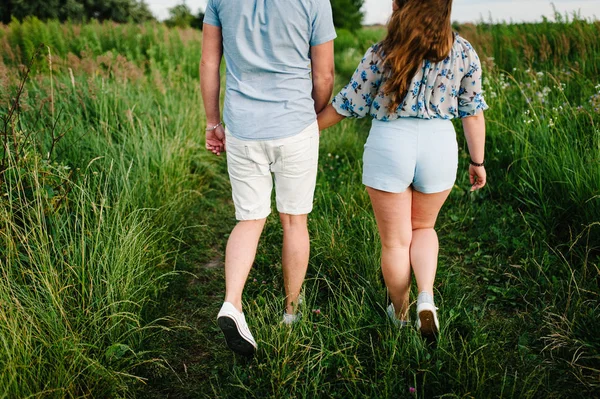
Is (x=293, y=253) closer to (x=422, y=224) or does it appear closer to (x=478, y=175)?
(x=422, y=224)

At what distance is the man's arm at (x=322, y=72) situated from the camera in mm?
2418

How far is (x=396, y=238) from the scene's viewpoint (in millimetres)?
2533

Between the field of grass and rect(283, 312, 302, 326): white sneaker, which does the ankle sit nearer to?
the field of grass

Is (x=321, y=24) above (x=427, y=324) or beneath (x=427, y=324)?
above

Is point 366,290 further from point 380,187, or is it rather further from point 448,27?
point 448,27

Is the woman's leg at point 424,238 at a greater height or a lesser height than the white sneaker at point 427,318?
greater

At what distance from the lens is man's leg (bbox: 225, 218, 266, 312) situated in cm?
258

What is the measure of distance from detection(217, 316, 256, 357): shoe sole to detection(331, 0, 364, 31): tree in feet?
131

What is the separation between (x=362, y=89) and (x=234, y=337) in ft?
4.60

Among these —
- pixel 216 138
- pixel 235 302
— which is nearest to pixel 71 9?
pixel 216 138

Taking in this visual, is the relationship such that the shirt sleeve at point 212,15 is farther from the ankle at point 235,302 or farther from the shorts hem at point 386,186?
the ankle at point 235,302

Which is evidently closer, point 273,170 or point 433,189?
point 433,189

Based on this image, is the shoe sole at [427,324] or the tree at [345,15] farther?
the tree at [345,15]

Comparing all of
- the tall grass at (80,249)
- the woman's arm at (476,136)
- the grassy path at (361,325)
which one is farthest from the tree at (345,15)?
the woman's arm at (476,136)
